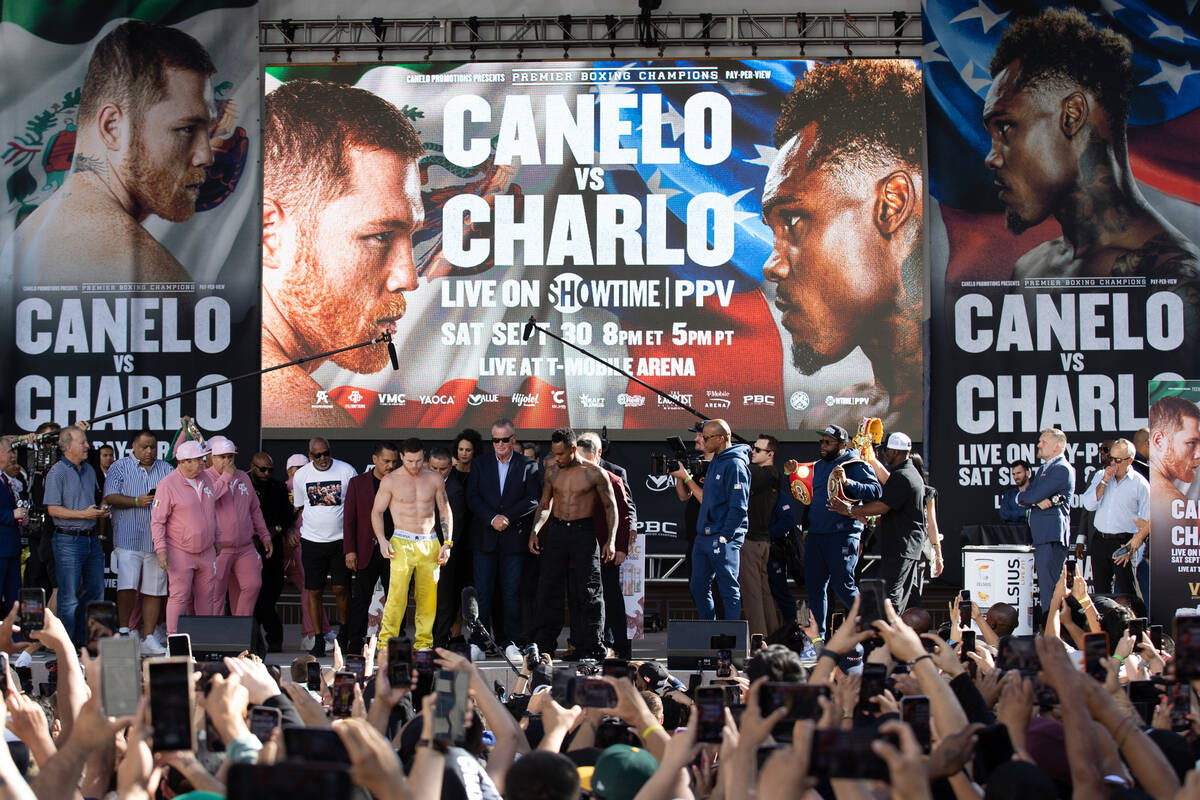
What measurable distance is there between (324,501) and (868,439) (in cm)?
375

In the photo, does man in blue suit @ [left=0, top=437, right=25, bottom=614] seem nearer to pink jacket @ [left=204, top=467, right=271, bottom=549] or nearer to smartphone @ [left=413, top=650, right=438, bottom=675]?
pink jacket @ [left=204, top=467, right=271, bottom=549]

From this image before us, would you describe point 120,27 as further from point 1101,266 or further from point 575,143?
point 1101,266

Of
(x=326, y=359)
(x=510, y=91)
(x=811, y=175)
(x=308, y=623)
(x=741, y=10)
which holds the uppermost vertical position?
(x=741, y=10)

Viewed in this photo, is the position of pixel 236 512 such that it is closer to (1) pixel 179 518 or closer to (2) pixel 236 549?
(2) pixel 236 549

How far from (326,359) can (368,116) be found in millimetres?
2079

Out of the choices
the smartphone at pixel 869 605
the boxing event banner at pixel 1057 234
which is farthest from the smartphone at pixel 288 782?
the boxing event banner at pixel 1057 234

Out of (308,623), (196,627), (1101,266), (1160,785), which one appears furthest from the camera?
(1101,266)

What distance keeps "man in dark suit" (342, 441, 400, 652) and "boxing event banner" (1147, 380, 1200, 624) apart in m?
4.78

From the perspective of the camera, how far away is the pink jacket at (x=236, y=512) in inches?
328

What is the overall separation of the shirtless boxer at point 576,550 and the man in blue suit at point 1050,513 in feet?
9.38

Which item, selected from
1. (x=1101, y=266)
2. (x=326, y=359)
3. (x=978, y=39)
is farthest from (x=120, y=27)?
(x=1101, y=266)

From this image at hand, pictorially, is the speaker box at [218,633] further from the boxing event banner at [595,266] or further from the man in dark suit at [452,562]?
the boxing event banner at [595,266]

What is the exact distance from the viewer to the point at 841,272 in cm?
1103

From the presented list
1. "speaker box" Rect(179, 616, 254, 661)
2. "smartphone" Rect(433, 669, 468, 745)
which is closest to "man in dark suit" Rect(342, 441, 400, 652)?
"speaker box" Rect(179, 616, 254, 661)
